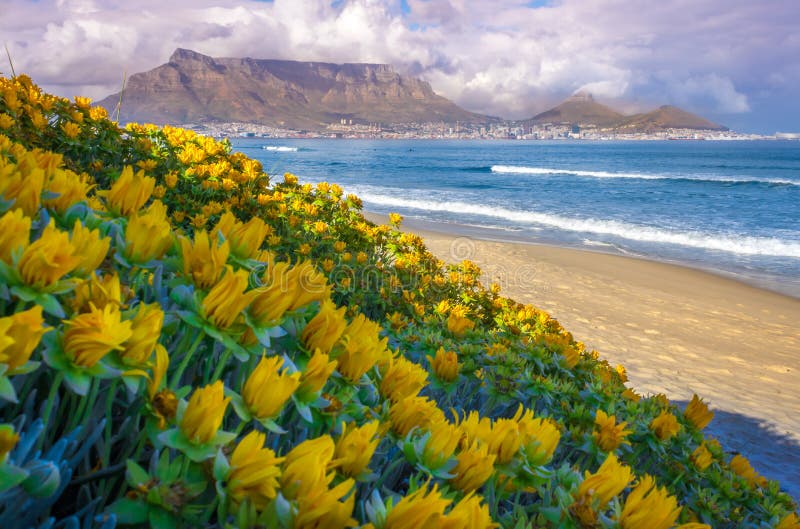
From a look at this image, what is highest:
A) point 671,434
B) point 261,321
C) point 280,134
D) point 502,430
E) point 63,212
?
point 280,134

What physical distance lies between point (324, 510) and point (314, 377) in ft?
0.93

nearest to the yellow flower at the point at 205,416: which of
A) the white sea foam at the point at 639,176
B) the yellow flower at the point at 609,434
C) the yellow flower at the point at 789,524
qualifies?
the yellow flower at the point at 609,434

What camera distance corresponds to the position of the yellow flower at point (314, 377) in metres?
0.95

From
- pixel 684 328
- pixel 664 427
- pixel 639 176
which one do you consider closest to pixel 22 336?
pixel 664 427

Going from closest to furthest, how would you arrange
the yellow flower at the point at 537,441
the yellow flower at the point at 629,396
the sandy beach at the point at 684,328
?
the yellow flower at the point at 537,441 < the yellow flower at the point at 629,396 < the sandy beach at the point at 684,328

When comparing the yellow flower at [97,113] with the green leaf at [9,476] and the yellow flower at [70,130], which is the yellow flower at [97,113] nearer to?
the yellow flower at [70,130]

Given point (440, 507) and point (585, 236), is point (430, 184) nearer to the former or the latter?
point (585, 236)

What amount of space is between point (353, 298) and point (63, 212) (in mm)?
2756

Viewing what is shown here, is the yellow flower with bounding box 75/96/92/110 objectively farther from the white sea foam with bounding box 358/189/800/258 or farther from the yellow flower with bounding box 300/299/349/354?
the white sea foam with bounding box 358/189/800/258

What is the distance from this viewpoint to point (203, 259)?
99cm

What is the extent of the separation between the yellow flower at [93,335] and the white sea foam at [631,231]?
64.2 feet

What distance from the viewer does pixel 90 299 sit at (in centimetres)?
85

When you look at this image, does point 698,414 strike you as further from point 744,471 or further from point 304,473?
point 304,473

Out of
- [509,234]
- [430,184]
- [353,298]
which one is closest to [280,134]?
[430,184]
